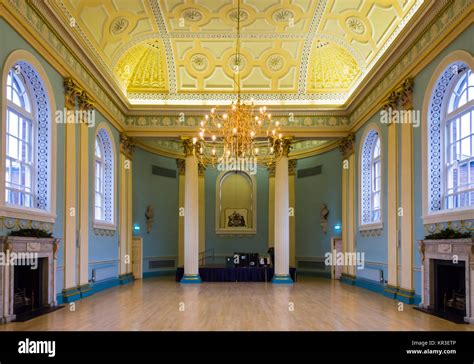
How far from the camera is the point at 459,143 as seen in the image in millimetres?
9562

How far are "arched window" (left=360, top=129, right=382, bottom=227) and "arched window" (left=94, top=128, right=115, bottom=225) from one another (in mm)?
8257

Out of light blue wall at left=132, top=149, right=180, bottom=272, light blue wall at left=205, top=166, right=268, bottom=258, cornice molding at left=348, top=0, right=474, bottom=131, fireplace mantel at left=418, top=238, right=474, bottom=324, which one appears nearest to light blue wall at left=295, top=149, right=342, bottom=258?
light blue wall at left=205, top=166, right=268, bottom=258

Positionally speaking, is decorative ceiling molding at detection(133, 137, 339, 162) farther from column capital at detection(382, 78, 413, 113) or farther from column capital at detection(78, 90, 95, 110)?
column capital at detection(382, 78, 413, 113)

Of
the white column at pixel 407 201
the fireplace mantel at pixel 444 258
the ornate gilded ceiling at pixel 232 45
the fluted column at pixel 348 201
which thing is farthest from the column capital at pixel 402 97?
the fluted column at pixel 348 201

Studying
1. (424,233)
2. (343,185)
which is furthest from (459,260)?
(343,185)

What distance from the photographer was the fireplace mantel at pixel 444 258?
8141mm

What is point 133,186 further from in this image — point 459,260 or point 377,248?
point 459,260

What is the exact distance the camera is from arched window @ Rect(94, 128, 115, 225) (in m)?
14.5

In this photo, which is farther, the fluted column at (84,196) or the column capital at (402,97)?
the fluted column at (84,196)

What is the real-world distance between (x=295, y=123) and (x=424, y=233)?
7451 millimetres

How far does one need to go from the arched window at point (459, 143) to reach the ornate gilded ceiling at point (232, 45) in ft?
9.25

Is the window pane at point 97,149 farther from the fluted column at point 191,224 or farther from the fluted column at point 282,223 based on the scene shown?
the fluted column at point 282,223

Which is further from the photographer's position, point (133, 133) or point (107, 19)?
point (133, 133)

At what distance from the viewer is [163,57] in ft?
52.9
